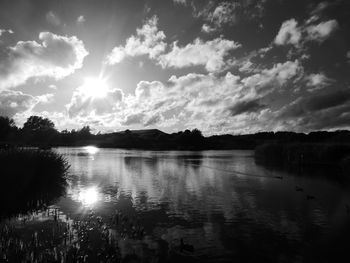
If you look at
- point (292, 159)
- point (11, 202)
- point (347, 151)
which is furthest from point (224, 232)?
point (292, 159)

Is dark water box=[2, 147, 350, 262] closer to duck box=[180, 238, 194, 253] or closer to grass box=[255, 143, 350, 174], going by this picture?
duck box=[180, 238, 194, 253]

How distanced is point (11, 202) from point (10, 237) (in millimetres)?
10670

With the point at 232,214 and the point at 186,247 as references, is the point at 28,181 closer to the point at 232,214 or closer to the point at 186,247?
the point at 232,214

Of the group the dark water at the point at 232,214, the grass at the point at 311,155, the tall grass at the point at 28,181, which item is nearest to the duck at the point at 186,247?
the dark water at the point at 232,214

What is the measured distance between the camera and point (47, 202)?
96.3 feet

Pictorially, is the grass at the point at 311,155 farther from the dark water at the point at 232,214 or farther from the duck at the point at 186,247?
the duck at the point at 186,247

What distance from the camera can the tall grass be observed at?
89.2ft

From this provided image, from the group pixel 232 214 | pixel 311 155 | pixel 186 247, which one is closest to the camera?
pixel 186 247

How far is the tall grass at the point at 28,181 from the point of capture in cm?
2720

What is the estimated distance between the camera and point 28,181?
109ft

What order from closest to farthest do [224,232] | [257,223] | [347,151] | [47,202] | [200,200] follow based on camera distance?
[224,232]
[257,223]
[47,202]
[200,200]
[347,151]

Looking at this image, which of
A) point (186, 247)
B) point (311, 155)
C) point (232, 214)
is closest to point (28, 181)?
point (232, 214)

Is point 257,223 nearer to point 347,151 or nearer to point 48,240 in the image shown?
point 48,240

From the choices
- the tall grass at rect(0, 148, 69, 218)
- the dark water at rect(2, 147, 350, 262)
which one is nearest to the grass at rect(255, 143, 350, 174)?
the dark water at rect(2, 147, 350, 262)
